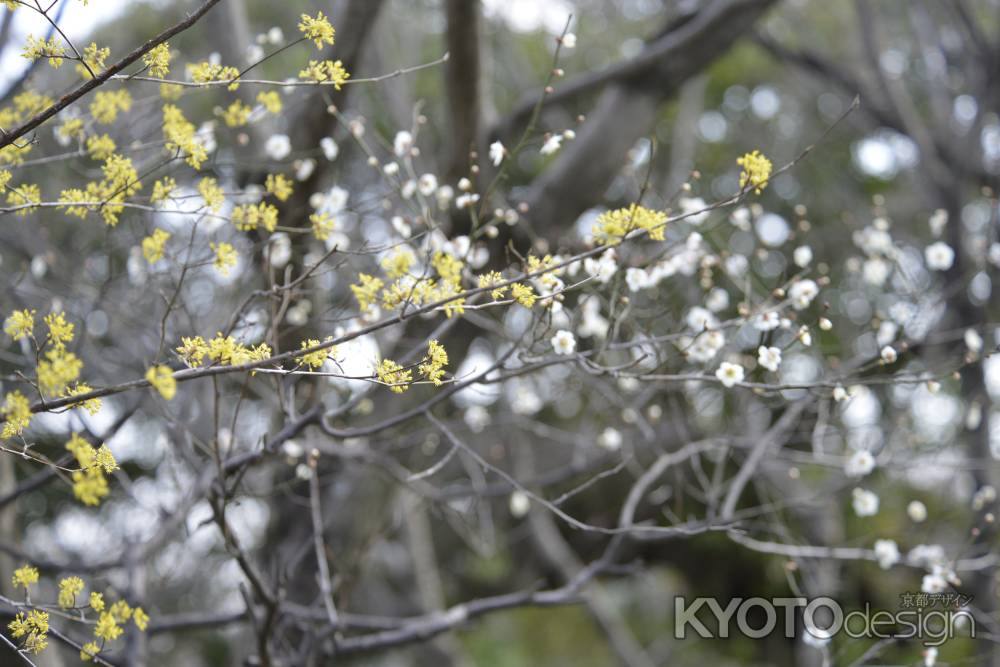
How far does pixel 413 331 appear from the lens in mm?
3174

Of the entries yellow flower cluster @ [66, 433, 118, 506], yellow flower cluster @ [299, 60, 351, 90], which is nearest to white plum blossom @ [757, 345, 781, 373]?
yellow flower cluster @ [299, 60, 351, 90]

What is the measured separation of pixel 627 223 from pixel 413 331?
6.03ft

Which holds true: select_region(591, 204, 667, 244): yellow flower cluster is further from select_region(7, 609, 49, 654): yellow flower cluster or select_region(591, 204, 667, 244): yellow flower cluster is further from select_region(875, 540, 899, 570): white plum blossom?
select_region(875, 540, 899, 570): white plum blossom

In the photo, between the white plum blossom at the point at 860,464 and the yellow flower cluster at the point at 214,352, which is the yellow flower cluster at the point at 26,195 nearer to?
the yellow flower cluster at the point at 214,352

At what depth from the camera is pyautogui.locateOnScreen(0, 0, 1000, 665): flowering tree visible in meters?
1.47

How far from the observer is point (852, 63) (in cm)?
572

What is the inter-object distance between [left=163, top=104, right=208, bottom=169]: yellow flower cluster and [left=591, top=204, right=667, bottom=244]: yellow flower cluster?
0.73 meters

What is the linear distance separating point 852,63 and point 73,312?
17.0 ft

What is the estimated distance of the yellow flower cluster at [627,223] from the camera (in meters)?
1.42

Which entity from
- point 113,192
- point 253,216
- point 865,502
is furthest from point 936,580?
point 113,192

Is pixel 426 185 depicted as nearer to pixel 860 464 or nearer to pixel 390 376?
pixel 390 376

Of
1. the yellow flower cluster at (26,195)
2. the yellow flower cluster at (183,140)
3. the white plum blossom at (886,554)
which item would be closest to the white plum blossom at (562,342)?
the yellow flower cluster at (183,140)

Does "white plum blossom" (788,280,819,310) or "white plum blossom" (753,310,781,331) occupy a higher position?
"white plum blossom" (788,280,819,310)

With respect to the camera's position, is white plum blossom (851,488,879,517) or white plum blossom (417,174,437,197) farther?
white plum blossom (851,488,879,517)
